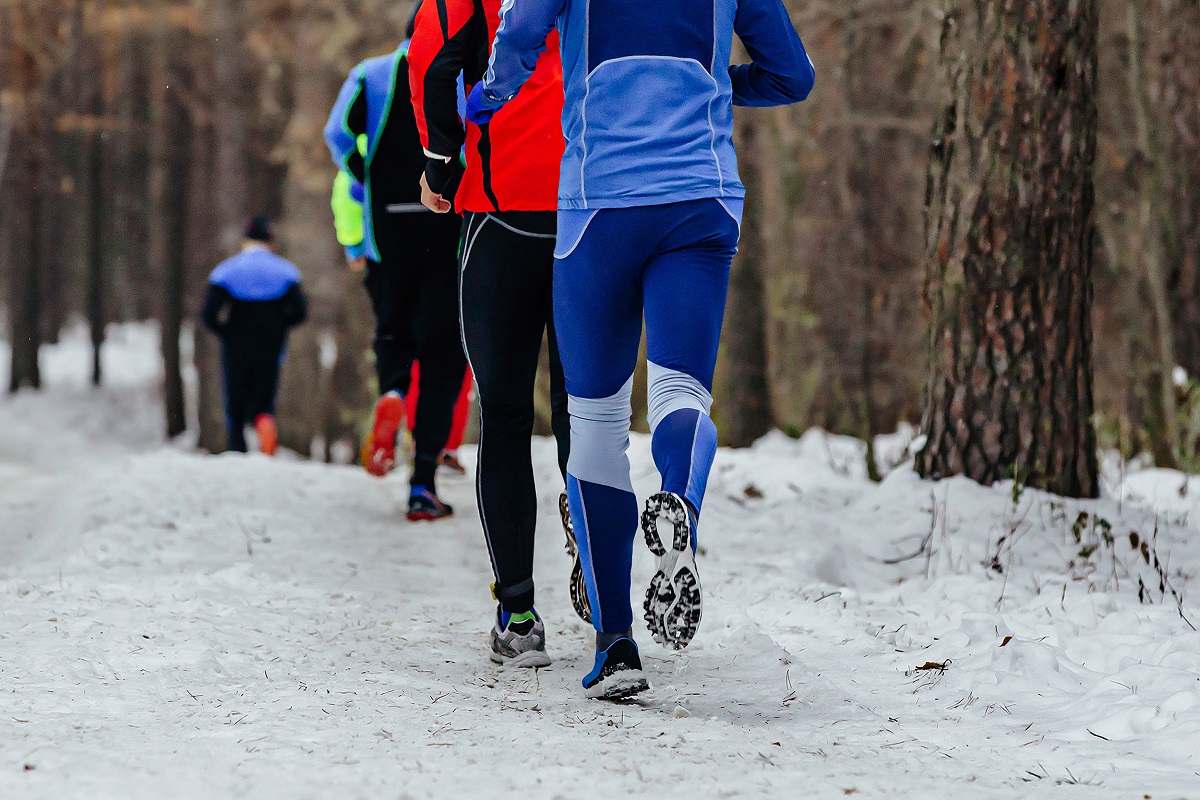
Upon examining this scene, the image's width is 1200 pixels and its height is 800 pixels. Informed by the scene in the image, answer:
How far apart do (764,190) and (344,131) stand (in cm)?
754

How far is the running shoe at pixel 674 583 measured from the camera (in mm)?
2812

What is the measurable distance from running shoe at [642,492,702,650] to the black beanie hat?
8033mm

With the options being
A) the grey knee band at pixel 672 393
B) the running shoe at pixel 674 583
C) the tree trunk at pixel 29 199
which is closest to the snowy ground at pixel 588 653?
the running shoe at pixel 674 583

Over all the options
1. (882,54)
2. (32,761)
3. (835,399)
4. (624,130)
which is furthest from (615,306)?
(882,54)

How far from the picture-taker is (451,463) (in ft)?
23.3

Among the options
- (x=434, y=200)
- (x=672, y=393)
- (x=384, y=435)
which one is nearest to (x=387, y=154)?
(x=384, y=435)

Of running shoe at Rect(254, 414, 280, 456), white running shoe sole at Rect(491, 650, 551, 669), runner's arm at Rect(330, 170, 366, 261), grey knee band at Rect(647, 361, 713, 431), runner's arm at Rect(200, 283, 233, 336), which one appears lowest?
running shoe at Rect(254, 414, 280, 456)

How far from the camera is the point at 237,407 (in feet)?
34.0

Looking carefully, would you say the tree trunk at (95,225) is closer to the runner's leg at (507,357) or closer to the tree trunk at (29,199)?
the tree trunk at (29,199)

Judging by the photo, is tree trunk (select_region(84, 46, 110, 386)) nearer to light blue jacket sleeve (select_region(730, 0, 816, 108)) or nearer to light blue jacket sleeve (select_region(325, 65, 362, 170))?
light blue jacket sleeve (select_region(325, 65, 362, 170))

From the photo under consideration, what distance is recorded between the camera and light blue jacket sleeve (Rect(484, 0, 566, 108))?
299 centimetres

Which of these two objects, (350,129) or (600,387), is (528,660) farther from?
(350,129)

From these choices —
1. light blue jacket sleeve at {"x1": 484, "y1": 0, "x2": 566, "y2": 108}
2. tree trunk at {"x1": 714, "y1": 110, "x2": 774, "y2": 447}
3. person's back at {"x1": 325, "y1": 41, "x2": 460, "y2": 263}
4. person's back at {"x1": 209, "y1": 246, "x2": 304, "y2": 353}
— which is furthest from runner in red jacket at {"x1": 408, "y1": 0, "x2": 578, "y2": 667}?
person's back at {"x1": 209, "y1": 246, "x2": 304, "y2": 353}

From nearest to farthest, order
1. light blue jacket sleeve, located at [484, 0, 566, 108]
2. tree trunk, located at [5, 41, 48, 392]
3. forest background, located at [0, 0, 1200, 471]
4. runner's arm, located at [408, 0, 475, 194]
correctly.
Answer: light blue jacket sleeve, located at [484, 0, 566, 108] → runner's arm, located at [408, 0, 475, 194] → forest background, located at [0, 0, 1200, 471] → tree trunk, located at [5, 41, 48, 392]
